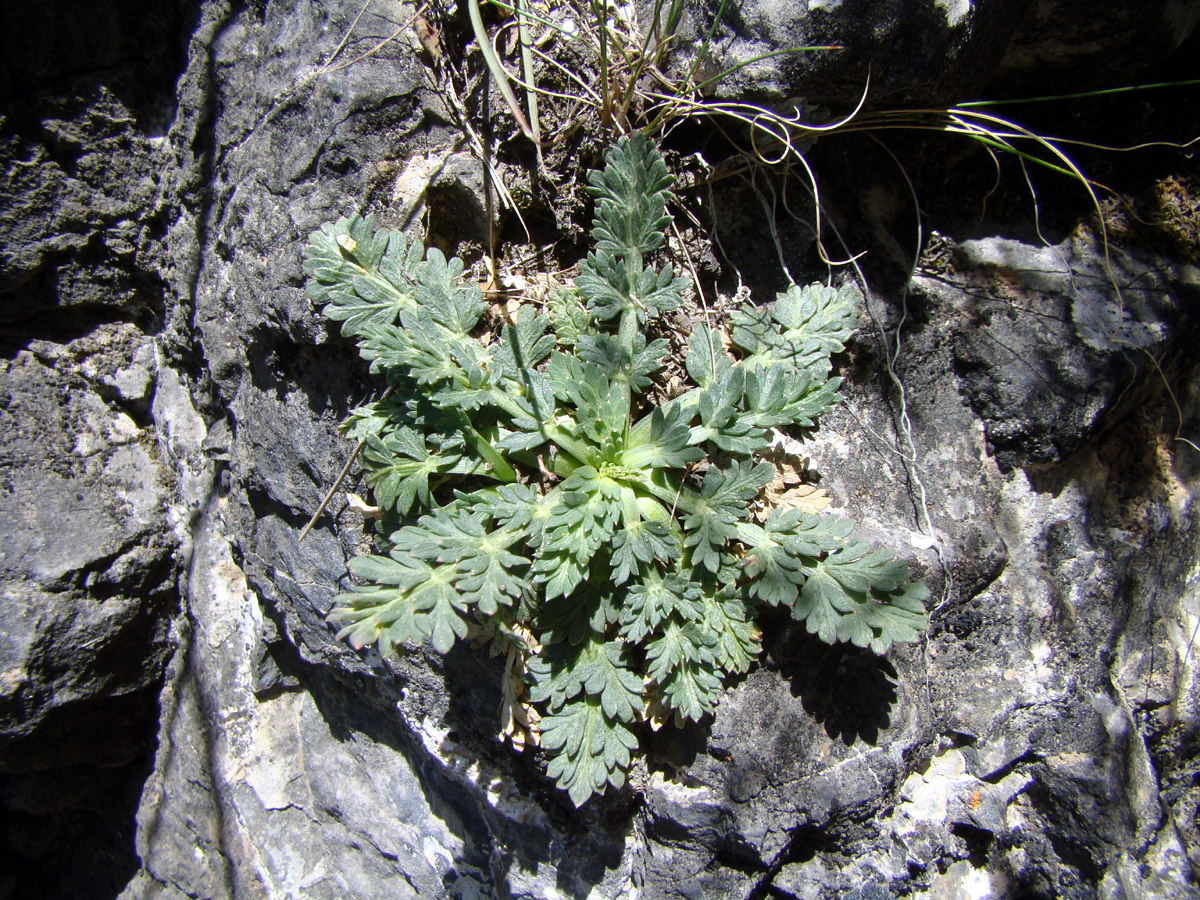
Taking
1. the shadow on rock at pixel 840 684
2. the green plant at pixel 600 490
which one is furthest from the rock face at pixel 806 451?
the green plant at pixel 600 490

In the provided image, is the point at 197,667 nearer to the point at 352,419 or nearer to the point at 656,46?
the point at 352,419

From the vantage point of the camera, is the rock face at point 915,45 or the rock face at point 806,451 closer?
the rock face at point 915,45

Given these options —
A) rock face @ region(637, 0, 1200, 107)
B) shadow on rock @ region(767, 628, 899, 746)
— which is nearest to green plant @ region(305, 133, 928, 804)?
shadow on rock @ region(767, 628, 899, 746)

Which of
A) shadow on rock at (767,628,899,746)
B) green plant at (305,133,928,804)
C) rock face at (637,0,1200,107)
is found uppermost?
rock face at (637,0,1200,107)

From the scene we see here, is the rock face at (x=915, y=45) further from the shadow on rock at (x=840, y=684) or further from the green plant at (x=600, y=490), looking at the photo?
the shadow on rock at (x=840, y=684)

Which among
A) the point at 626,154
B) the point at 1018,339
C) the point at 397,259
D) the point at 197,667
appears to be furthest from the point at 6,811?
the point at 1018,339

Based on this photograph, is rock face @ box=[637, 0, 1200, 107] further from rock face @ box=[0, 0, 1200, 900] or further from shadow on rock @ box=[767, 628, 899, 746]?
shadow on rock @ box=[767, 628, 899, 746]

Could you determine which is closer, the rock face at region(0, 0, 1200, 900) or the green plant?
the green plant
